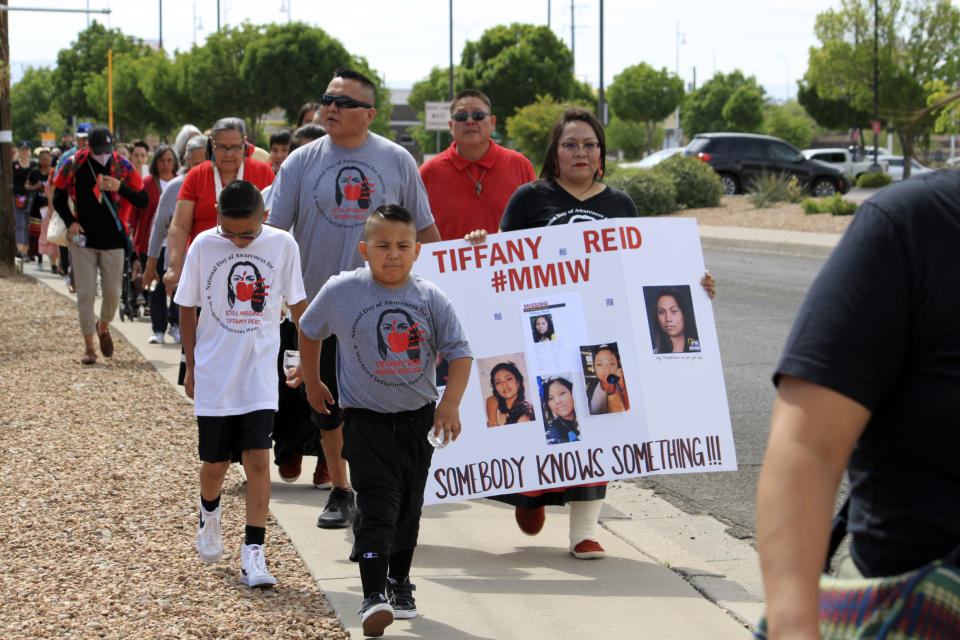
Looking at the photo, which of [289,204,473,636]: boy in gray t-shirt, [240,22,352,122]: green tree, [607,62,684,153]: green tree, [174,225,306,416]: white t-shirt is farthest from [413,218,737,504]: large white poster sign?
[607,62,684,153]: green tree

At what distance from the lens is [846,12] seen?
50.7m

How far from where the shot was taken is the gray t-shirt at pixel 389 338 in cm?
424

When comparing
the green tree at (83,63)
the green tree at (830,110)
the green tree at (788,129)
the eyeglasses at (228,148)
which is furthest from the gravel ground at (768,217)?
the green tree at (83,63)

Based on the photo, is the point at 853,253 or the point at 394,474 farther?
the point at 394,474

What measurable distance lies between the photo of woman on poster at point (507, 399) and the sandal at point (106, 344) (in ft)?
20.6

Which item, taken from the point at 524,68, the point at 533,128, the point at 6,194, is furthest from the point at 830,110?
the point at 6,194

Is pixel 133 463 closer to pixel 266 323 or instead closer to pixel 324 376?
pixel 324 376

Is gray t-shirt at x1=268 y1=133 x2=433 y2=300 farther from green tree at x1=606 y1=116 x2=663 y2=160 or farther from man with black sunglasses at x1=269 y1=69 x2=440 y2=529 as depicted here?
green tree at x1=606 y1=116 x2=663 y2=160

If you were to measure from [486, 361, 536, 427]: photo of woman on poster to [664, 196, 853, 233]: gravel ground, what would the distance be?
62.6 ft

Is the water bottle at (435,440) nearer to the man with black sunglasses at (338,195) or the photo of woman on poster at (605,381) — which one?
the photo of woman on poster at (605,381)

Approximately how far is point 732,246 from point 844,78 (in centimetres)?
3219

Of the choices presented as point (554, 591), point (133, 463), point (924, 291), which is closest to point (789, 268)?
point (133, 463)

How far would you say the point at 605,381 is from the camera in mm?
5281

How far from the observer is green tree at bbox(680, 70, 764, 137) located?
3344 inches
